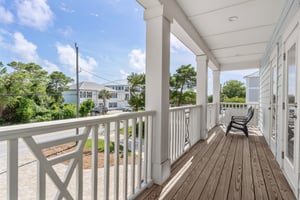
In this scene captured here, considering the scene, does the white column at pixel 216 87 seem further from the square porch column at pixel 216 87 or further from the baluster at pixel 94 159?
the baluster at pixel 94 159

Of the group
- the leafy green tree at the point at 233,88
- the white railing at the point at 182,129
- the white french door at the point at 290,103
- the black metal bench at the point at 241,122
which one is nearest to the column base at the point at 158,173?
the white railing at the point at 182,129

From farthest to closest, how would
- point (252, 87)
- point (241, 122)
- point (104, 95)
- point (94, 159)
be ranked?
point (252, 87)
point (241, 122)
point (104, 95)
point (94, 159)

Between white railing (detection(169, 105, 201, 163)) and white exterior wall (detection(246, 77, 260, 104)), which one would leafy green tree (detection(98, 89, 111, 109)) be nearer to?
white railing (detection(169, 105, 201, 163))

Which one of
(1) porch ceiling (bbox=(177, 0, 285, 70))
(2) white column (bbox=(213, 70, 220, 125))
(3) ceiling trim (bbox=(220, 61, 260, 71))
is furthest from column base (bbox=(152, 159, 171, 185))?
(3) ceiling trim (bbox=(220, 61, 260, 71))

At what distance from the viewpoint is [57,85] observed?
399 cm

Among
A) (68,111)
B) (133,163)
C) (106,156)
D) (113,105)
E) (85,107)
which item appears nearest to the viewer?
(106,156)

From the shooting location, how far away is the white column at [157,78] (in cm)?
213

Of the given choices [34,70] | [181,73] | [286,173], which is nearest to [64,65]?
[34,70]

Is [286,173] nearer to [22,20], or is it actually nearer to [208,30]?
[208,30]

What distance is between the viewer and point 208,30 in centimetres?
341

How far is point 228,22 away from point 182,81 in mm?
11477

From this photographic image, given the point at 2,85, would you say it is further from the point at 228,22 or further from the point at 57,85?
the point at 228,22

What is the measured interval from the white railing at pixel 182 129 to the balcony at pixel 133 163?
0.6 inches

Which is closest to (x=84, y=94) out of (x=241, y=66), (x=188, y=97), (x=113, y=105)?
(x=113, y=105)
